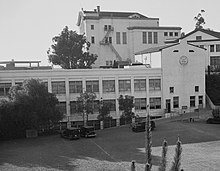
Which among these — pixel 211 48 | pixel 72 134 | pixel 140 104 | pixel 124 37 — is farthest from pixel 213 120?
pixel 124 37

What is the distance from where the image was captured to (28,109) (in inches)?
1332

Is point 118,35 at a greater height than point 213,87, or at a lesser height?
greater

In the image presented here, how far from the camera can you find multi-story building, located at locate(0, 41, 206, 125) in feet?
137

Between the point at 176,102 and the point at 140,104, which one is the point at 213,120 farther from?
the point at 140,104

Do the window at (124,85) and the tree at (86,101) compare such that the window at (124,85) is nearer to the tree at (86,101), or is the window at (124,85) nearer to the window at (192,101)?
the tree at (86,101)

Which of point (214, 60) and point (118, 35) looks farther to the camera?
point (118, 35)

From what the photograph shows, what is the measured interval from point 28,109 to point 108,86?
13.4 m

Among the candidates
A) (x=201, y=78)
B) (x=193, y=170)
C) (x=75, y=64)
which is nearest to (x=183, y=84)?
(x=201, y=78)

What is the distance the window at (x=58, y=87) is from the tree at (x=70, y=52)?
39.5ft

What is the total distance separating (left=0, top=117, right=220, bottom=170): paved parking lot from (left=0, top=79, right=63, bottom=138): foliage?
1.89 m

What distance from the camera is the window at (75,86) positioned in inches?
1673

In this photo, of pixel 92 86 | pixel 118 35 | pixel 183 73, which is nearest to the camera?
pixel 92 86

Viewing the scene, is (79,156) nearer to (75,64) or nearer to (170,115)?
(170,115)

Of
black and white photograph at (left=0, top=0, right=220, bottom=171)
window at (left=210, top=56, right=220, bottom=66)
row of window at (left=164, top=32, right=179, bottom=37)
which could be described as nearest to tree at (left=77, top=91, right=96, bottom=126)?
black and white photograph at (left=0, top=0, right=220, bottom=171)
